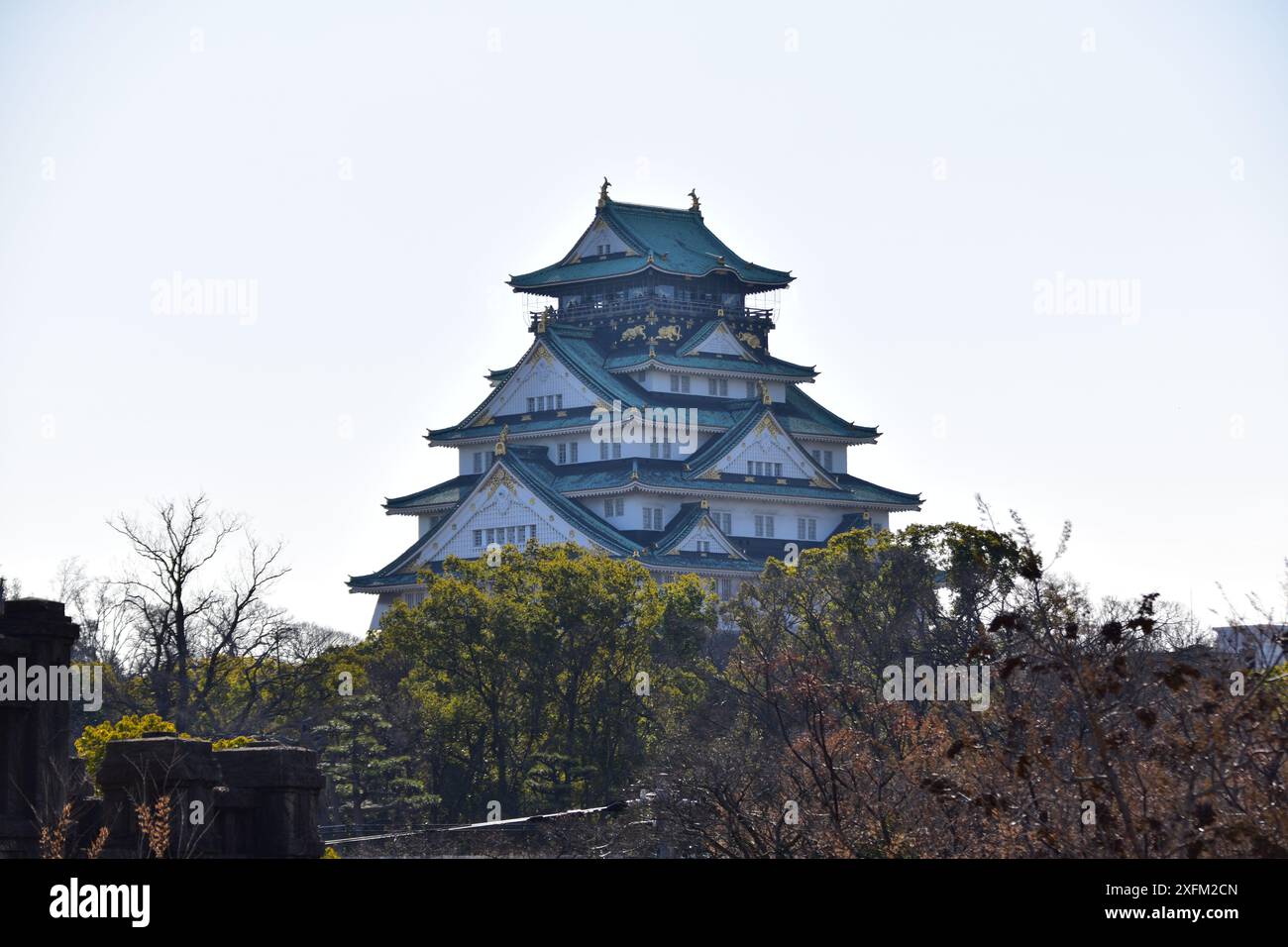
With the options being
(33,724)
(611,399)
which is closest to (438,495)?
(611,399)

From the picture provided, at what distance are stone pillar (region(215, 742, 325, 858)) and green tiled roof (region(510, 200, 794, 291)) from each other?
74510 millimetres

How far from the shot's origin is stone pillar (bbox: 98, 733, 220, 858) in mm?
26984

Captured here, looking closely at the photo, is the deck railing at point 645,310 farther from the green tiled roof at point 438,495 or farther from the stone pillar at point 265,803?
the stone pillar at point 265,803

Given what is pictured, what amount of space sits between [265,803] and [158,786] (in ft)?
5.45

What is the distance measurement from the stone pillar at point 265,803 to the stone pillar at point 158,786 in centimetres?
35

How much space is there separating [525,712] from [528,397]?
116 ft

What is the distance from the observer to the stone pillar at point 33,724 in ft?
103

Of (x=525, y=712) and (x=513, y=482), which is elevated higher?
(x=513, y=482)

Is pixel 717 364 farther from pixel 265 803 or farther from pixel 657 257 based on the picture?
pixel 265 803

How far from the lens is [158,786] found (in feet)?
88.7
